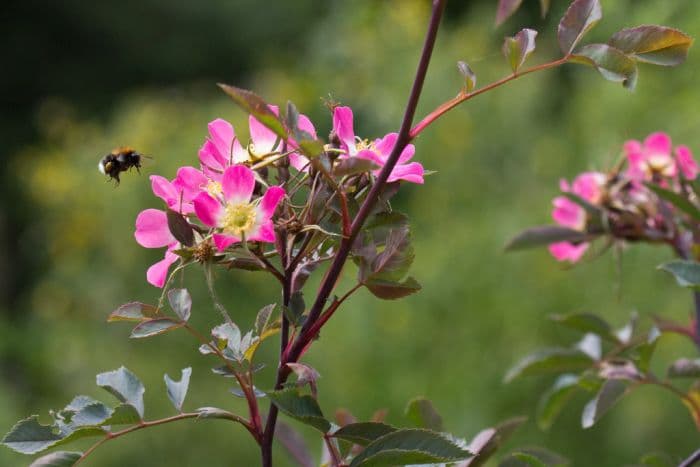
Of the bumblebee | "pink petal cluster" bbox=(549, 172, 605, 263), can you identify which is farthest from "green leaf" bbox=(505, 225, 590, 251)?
the bumblebee

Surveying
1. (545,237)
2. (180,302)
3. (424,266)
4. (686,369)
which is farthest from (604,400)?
(424,266)

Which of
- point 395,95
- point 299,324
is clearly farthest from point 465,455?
point 395,95

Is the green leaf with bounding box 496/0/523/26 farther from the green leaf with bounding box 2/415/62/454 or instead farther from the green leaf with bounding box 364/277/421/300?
the green leaf with bounding box 2/415/62/454

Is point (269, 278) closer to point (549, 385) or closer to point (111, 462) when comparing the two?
point (111, 462)

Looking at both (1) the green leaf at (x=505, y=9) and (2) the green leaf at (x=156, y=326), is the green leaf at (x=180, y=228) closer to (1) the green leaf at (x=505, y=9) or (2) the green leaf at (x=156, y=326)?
(2) the green leaf at (x=156, y=326)

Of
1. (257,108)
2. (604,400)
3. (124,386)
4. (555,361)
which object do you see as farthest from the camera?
(555,361)

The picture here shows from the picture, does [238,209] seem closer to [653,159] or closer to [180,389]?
[180,389]

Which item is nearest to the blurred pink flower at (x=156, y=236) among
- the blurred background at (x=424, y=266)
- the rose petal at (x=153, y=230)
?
the rose petal at (x=153, y=230)
